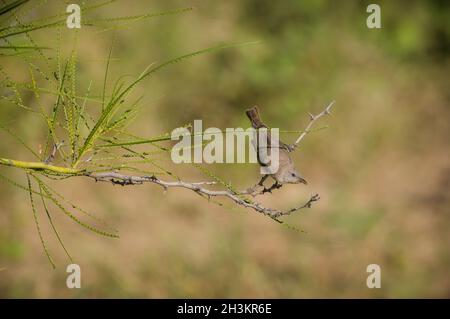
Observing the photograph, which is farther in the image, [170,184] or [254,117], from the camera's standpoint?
[254,117]

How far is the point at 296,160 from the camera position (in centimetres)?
659

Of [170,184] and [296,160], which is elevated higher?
[296,160]

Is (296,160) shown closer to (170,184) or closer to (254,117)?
(254,117)

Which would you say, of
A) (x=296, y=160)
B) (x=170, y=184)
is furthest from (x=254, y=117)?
(x=296, y=160)

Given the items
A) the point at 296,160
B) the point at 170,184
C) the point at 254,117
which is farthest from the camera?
the point at 296,160

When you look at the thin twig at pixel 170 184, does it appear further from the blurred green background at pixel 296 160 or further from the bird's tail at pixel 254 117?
the blurred green background at pixel 296 160

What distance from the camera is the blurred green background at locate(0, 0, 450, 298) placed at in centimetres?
536

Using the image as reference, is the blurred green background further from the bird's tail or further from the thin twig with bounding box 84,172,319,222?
the thin twig with bounding box 84,172,319,222

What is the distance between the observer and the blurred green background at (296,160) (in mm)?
5355

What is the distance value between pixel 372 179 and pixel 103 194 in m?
2.87

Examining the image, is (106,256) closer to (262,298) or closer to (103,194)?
(103,194)

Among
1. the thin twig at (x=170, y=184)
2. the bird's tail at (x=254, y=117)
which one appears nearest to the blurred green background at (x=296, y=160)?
the bird's tail at (x=254, y=117)

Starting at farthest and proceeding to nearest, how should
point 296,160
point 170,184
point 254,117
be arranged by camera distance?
1. point 296,160
2. point 254,117
3. point 170,184

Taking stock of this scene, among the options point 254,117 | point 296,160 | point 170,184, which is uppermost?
point 296,160
